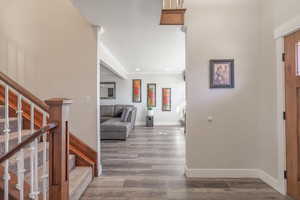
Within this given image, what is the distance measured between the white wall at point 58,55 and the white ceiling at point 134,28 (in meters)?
0.49

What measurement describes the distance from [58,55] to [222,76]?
105 inches

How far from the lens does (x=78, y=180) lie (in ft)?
8.48

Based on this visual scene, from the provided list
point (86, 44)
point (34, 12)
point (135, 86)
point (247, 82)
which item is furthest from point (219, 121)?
point (135, 86)

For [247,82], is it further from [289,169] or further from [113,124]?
[113,124]

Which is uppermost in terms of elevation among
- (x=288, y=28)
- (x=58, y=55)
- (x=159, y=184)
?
(x=288, y=28)

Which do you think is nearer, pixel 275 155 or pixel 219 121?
pixel 275 155

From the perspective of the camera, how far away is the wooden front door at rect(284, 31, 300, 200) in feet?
7.98

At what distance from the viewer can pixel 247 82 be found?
318 cm

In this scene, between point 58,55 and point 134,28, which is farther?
point 134,28

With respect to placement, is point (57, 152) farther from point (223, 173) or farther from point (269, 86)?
point (269, 86)

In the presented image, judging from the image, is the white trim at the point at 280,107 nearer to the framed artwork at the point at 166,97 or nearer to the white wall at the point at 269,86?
the white wall at the point at 269,86

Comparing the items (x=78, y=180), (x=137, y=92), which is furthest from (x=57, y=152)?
(x=137, y=92)

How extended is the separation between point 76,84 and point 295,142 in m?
3.21

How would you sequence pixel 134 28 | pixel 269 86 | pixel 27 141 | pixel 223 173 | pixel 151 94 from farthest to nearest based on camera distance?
1. pixel 151 94
2. pixel 134 28
3. pixel 223 173
4. pixel 269 86
5. pixel 27 141
